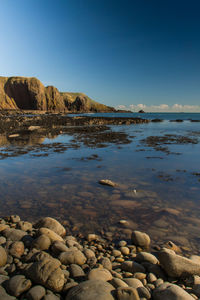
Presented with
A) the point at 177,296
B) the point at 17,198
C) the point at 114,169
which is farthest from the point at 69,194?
the point at 177,296

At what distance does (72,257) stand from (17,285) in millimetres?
913

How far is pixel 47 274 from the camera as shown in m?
2.47

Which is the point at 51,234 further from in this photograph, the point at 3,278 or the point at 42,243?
the point at 3,278

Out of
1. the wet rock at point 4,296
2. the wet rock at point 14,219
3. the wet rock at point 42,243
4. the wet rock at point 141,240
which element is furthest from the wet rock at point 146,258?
the wet rock at point 14,219

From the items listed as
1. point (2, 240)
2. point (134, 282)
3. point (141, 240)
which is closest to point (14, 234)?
point (2, 240)

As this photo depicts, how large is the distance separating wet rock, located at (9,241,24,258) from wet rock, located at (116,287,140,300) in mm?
1845

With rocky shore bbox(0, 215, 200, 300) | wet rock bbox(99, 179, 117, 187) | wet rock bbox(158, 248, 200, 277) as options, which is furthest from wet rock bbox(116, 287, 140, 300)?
wet rock bbox(99, 179, 117, 187)

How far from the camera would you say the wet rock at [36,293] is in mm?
2211

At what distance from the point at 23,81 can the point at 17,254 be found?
15895 cm

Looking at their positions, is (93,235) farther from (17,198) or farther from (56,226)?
(17,198)

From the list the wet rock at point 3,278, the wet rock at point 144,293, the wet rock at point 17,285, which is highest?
the wet rock at point 17,285

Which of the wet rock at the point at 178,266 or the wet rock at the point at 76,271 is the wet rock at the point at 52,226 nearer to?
the wet rock at the point at 76,271

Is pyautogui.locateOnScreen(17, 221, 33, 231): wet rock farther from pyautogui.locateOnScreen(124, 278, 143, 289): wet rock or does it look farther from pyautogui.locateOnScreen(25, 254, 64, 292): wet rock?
pyautogui.locateOnScreen(124, 278, 143, 289): wet rock

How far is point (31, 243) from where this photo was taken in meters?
3.36
